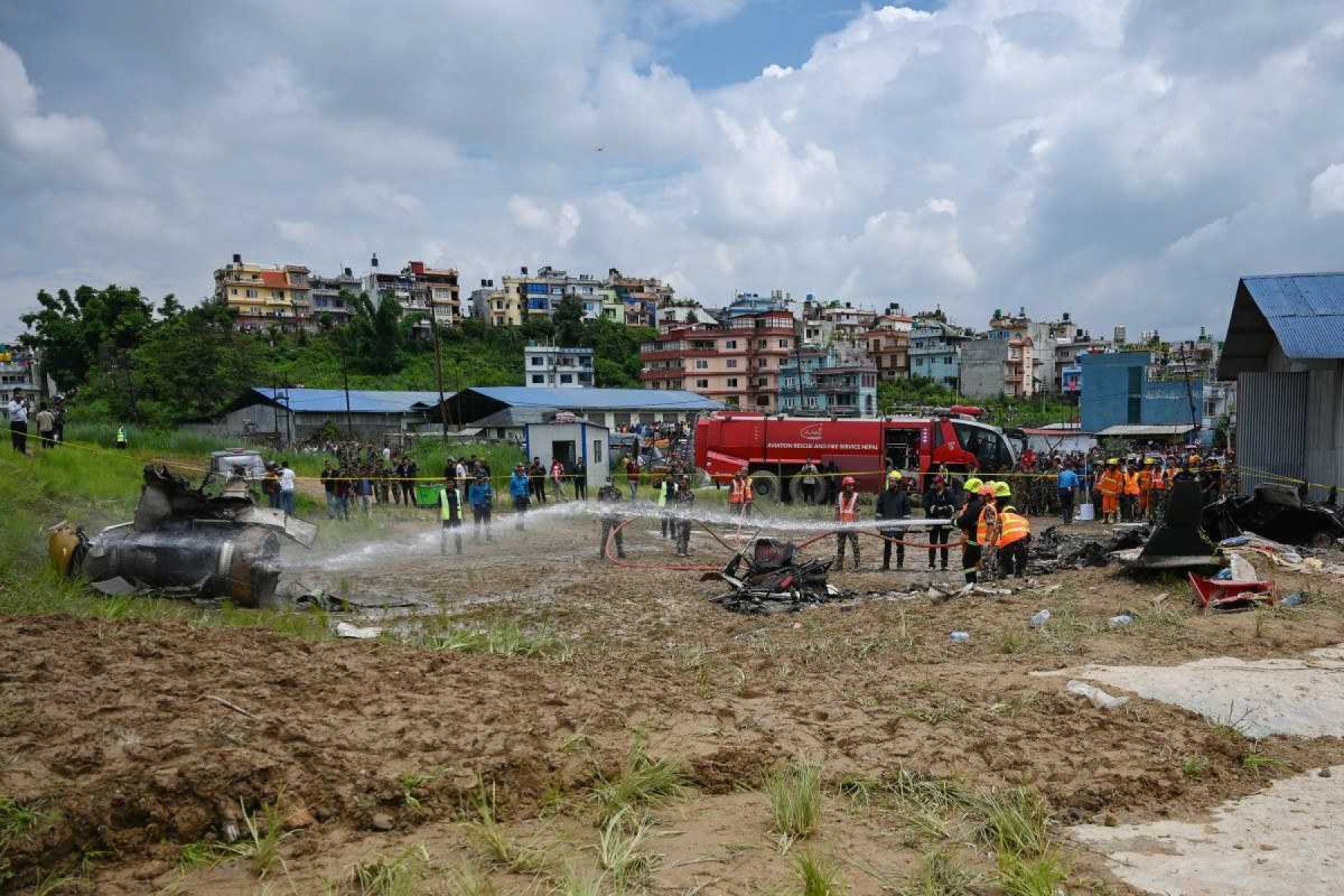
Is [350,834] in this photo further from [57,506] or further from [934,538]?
[57,506]

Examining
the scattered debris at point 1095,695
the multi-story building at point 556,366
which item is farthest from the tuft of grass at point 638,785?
the multi-story building at point 556,366

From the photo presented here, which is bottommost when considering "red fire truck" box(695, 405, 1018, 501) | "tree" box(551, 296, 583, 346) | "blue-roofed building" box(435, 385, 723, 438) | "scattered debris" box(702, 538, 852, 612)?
"scattered debris" box(702, 538, 852, 612)

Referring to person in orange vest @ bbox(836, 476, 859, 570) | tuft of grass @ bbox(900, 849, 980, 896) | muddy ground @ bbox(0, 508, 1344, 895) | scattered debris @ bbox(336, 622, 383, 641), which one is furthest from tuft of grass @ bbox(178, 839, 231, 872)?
person in orange vest @ bbox(836, 476, 859, 570)

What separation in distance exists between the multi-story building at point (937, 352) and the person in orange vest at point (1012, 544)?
284 feet

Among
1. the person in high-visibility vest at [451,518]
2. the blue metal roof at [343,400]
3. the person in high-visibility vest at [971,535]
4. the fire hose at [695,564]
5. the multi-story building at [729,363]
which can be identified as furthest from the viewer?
the multi-story building at [729,363]

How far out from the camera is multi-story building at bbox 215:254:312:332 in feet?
355

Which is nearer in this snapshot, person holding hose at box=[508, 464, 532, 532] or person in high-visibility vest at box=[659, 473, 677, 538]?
person in high-visibility vest at box=[659, 473, 677, 538]

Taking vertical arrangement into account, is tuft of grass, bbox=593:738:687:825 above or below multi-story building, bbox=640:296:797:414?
below

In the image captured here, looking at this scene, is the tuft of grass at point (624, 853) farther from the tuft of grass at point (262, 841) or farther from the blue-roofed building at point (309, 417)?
the blue-roofed building at point (309, 417)

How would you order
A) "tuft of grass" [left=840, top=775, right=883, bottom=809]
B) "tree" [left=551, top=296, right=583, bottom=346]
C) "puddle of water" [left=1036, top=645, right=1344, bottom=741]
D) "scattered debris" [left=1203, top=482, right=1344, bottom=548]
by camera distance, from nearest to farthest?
"tuft of grass" [left=840, top=775, right=883, bottom=809] → "puddle of water" [left=1036, top=645, right=1344, bottom=741] → "scattered debris" [left=1203, top=482, right=1344, bottom=548] → "tree" [left=551, top=296, right=583, bottom=346]

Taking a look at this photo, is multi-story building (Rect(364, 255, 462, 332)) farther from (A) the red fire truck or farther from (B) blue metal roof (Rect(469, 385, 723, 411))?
(A) the red fire truck

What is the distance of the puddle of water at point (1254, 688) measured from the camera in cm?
663

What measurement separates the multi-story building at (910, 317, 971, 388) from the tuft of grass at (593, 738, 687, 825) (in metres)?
96.3

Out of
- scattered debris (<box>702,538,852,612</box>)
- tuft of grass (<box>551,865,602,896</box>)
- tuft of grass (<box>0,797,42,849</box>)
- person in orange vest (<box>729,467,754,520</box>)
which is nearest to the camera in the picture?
tuft of grass (<box>551,865,602,896</box>)
